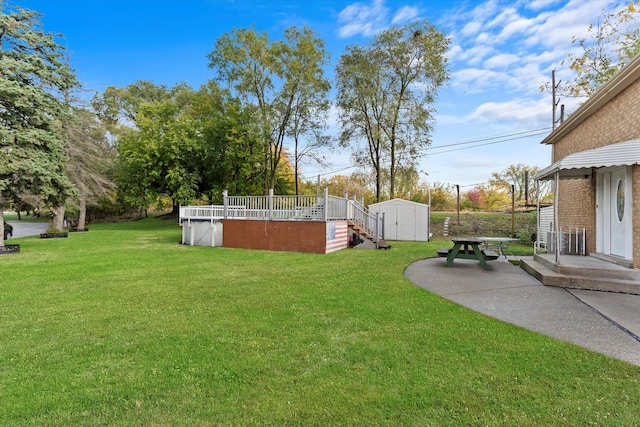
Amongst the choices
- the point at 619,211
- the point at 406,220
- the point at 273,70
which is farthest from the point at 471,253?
the point at 273,70

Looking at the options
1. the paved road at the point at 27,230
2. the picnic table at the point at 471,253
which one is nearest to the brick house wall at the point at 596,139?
the picnic table at the point at 471,253

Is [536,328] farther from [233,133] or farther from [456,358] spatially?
[233,133]

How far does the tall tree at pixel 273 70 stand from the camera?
2148cm

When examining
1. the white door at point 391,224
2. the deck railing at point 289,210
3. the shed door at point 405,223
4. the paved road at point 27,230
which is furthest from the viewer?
the paved road at point 27,230

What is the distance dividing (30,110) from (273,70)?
1387cm

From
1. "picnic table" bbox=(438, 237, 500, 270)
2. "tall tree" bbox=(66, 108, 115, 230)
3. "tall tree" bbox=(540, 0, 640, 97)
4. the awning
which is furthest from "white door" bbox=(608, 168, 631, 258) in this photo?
"tall tree" bbox=(66, 108, 115, 230)

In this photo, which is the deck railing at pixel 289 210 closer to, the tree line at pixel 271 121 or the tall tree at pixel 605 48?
the tree line at pixel 271 121

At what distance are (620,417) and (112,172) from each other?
3328 centimetres

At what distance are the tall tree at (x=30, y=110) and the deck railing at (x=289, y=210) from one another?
474cm

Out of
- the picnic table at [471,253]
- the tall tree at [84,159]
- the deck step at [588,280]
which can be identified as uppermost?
the tall tree at [84,159]

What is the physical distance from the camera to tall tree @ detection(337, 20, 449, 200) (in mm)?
19688

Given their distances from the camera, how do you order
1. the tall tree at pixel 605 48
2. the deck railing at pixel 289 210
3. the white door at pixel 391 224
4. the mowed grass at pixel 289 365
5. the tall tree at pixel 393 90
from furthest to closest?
1. the tall tree at pixel 393 90
2. the white door at pixel 391 224
3. the tall tree at pixel 605 48
4. the deck railing at pixel 289 210
5. the mowed grass at pixel 289 365

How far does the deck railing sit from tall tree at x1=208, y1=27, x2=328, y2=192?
968cm

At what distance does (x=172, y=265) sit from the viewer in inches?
329
